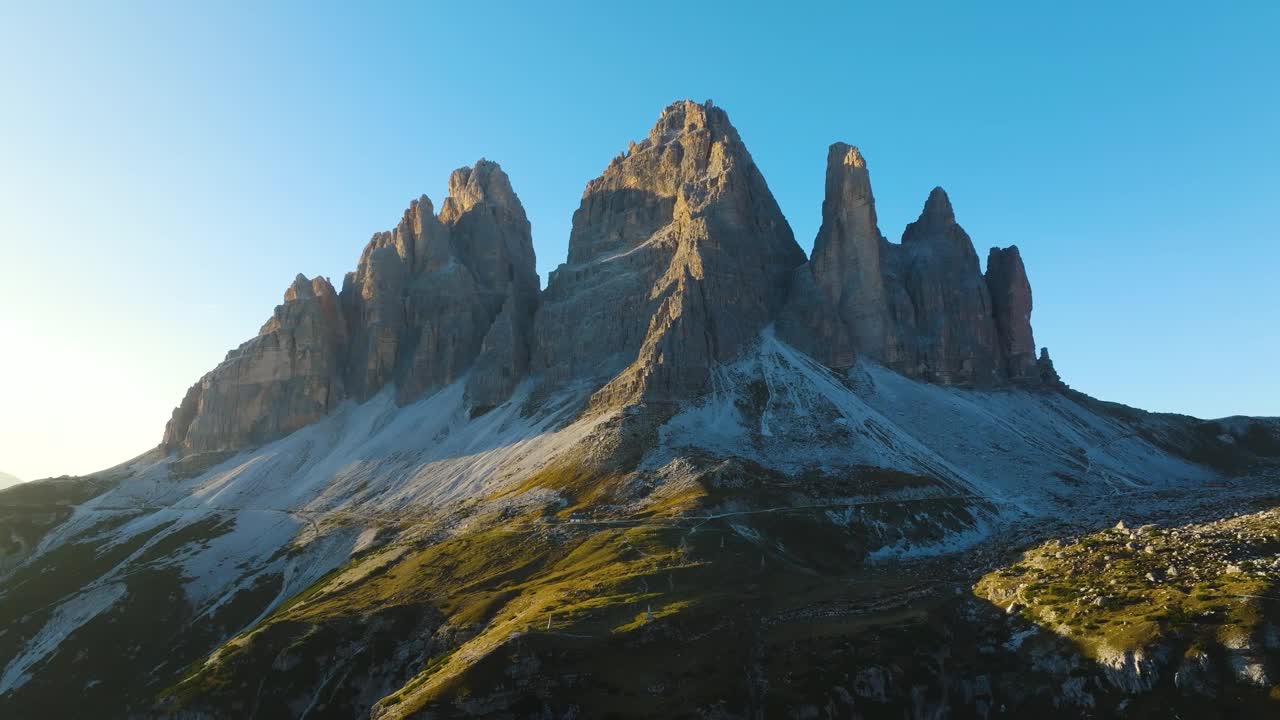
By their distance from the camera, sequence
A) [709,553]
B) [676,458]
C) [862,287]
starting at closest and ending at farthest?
1. [709,553]
2. [676,458]
3. [862,287]

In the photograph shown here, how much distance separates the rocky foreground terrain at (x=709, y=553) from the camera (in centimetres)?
5750

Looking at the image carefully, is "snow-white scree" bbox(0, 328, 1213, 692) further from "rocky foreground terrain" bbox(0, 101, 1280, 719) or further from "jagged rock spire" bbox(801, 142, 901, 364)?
"jagged rock spire" bbox(801, 142, 901, 364)

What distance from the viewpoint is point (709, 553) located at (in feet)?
323

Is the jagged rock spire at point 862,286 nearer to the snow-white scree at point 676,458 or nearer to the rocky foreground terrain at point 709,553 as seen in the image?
the rocky foreground terrain at point 709,553

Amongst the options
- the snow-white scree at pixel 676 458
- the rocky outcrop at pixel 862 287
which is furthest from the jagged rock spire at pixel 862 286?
the snow-white scree at pixel 676 458

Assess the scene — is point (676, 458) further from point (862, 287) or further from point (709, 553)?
point (862, 287)

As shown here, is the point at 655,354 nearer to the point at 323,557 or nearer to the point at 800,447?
the point at 800,447

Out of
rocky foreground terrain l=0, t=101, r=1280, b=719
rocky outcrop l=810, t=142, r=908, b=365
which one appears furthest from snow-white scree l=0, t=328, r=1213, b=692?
rocky outcrop l=810, t=142, r=908, b=365

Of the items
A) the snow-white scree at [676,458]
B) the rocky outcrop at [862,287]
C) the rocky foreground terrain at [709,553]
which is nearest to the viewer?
the rocky foreground terrain at [709,553]

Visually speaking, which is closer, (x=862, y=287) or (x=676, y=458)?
(x=676, y=458)

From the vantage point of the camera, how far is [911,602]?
74250mm

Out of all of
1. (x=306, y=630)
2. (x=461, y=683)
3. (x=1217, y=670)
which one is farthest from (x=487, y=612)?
(x=1217, y=670)

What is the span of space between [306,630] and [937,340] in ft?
522

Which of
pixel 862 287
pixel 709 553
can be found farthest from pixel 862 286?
pixel 709 553
